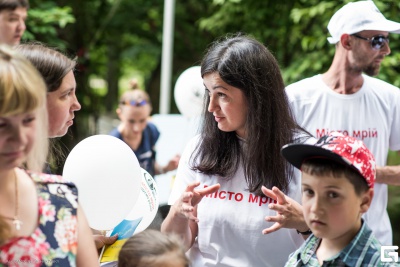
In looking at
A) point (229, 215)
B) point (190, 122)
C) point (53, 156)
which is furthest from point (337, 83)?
point (190, 122)

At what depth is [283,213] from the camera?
8.53 feet

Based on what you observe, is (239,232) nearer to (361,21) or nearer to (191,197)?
(191,197)

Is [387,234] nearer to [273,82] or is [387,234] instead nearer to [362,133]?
[362,133]

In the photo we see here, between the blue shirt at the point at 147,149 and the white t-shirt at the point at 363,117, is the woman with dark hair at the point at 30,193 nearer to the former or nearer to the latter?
the white t-shirt at the point at 363,117

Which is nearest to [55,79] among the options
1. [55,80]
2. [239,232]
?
[55,80]

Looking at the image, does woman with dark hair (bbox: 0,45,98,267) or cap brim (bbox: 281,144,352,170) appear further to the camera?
cap brim (bbox: 281,144,352,170)

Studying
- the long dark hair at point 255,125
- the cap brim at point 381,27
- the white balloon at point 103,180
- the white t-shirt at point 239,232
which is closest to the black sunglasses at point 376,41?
the cap brim at point 381,27

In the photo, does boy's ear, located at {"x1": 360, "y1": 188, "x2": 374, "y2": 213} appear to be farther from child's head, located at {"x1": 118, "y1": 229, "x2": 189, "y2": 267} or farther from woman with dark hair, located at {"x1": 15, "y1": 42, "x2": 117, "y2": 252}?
woman with dark hair, located at {"x1": 15, "y1": 42, "x2": 117, "y2": 252}

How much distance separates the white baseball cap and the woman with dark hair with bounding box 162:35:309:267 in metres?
1.42

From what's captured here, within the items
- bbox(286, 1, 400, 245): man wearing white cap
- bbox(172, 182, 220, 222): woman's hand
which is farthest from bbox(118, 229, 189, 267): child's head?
bbox(286, 1, 400, 245): man wearing white cap

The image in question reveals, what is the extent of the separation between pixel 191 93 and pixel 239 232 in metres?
3.75

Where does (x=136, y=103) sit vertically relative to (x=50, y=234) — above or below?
below

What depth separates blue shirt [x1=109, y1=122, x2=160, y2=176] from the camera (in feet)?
20.4

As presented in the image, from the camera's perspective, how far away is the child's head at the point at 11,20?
14.8 ft
